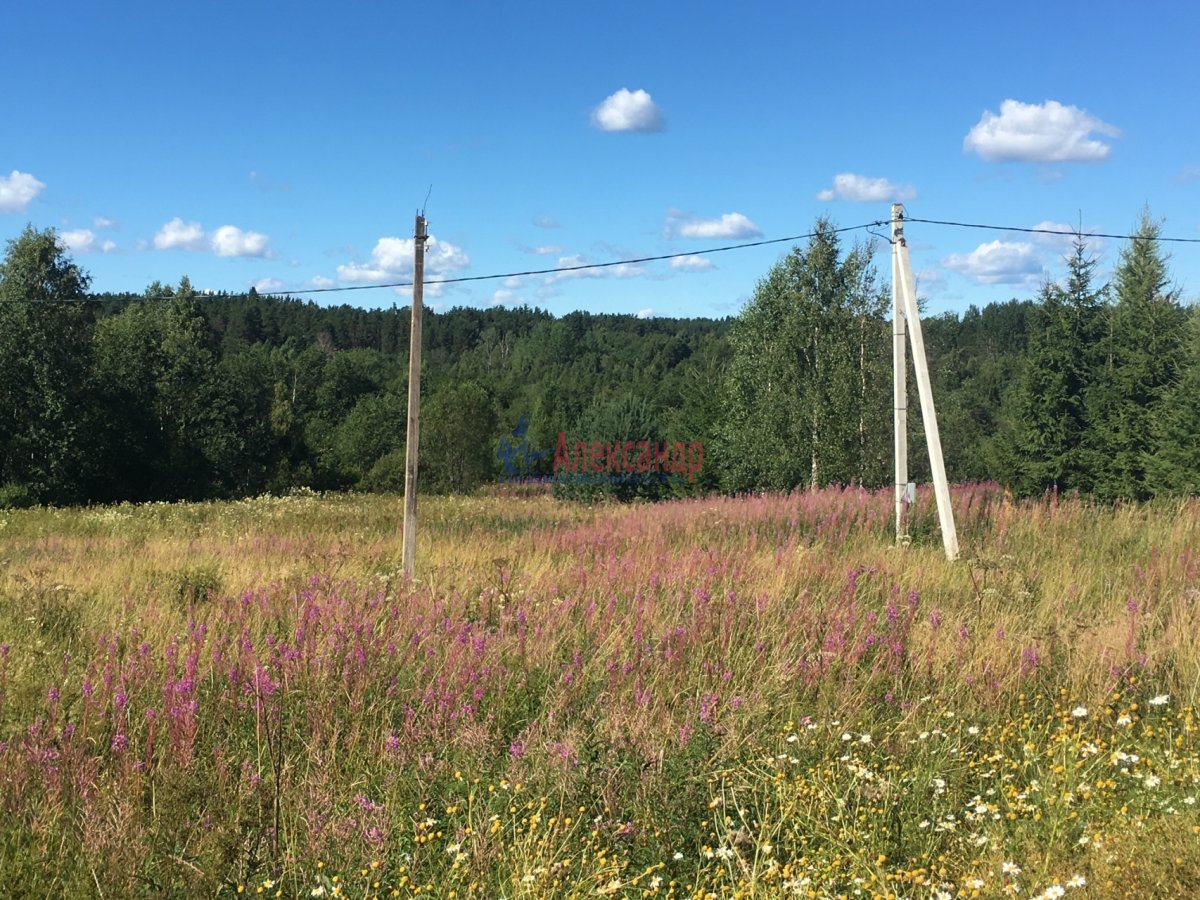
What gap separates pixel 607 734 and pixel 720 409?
3167 centimetres

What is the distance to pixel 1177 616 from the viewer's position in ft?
17.5

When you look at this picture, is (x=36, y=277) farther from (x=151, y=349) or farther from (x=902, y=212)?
(x=902, y=212)

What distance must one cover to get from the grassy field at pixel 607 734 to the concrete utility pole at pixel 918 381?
123cm

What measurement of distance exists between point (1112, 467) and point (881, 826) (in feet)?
94.5

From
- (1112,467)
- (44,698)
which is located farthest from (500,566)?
(1112,467)

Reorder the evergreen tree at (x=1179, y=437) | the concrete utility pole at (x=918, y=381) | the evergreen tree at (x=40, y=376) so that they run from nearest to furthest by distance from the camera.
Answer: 1. the concrete utility pole at (x=918, y=381)
2. the evergreen tree at (x=1179, y=437)
3. the evergreen tree at (x=40, y=376)

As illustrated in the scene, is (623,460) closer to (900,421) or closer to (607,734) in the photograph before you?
(900,421)

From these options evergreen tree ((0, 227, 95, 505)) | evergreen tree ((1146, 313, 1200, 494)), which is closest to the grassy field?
evergreen tree ((1146, 313, 1200, 494))

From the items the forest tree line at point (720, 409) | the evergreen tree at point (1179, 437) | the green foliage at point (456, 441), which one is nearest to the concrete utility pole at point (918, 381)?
the forest tree line at point (720, 409)

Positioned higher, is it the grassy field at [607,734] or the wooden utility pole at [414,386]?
the wooden utility pole at [414,386]

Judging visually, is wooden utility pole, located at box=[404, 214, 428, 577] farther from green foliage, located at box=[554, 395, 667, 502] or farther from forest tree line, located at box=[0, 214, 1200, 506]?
green foliage, located at box=[554, 395, 667, 502]

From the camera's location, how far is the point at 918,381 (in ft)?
26.7

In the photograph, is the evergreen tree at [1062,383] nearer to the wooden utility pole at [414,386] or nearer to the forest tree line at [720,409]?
the forest tree line at [720,409]

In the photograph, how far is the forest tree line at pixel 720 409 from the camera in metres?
22.4
